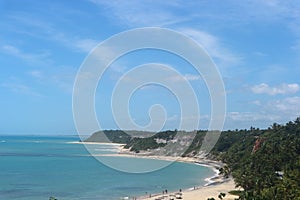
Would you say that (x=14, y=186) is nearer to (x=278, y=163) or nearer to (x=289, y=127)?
(x=278, y=163)

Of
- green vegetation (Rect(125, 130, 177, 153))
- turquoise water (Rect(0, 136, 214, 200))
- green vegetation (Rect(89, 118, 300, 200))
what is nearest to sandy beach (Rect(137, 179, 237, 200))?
green vegetation (Rect(89, 118, 300, 200))

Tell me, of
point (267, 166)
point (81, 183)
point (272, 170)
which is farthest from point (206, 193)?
point (81, 183)

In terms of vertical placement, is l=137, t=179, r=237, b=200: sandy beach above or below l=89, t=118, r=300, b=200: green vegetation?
below

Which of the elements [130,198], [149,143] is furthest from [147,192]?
[149,143]

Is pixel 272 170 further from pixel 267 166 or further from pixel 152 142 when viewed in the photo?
pixel 152 142

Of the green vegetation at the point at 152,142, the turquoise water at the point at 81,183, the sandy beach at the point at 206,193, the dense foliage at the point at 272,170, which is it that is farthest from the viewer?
the green vegetation at the point at 152,142

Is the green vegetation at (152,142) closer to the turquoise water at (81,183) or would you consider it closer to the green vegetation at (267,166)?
the green vegetation at (267,166)

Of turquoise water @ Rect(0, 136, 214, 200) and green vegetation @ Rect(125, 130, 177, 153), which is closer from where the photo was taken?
turquoise water @ Rect(0, 136, 214, 200)

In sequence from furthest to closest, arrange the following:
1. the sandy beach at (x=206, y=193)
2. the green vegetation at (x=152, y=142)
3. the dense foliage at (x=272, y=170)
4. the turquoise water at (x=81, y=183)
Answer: the green vegetation at (x=152, y=142)
the turquoise water at (x=81, y=183)
the sandy beach at (x=206, y=193)
the dense foliage at (x=272, y=170)

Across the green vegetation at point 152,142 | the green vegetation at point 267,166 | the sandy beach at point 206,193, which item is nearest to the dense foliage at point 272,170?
the green vegetation at point 267,166

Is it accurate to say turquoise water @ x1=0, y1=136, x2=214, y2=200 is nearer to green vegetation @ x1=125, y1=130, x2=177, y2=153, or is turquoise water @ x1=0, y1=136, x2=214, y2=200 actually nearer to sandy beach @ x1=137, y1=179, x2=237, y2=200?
sandy beach @ x1=137, y1=179, x2=237, y2=200

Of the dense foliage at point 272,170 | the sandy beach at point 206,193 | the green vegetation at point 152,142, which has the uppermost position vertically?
the green vegetation at point 152,142

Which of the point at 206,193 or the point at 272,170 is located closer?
the point at 272,170
